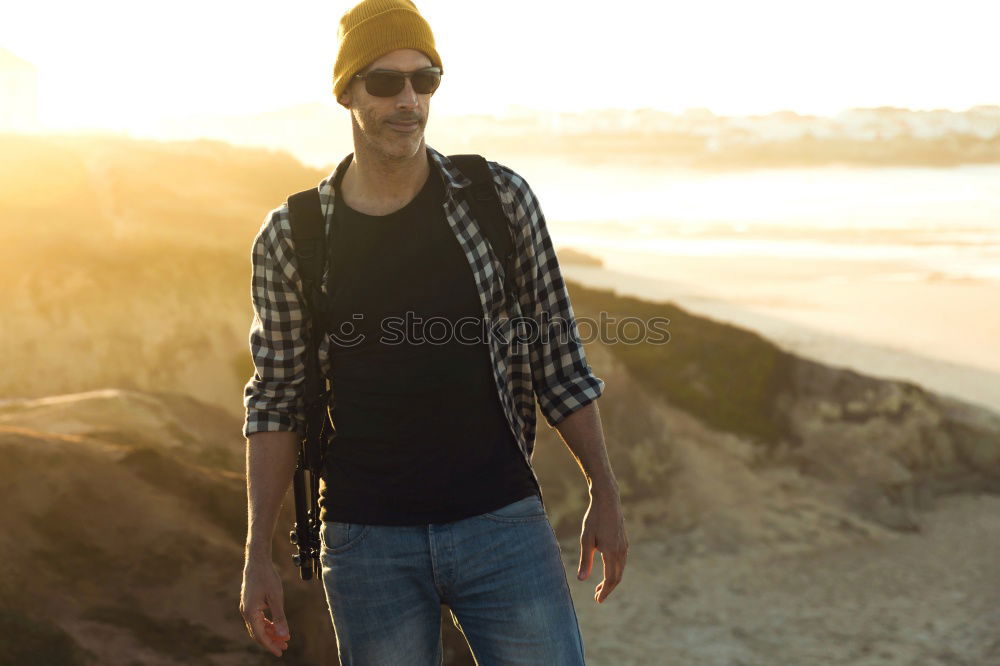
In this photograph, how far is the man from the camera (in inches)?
95.7

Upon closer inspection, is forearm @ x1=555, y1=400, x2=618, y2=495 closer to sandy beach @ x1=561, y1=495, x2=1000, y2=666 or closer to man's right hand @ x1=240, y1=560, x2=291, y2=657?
man's right hand @ x1=240, y1=560, x2=291, y2=657

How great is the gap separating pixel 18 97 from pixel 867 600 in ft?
102

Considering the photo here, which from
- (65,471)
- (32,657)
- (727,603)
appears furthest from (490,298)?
(727,603)

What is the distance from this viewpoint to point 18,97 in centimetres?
3183

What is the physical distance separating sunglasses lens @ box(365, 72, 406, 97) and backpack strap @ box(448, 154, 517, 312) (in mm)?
240

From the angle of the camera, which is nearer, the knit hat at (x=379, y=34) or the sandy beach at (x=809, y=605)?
the knit hat at (x=379, y=34)

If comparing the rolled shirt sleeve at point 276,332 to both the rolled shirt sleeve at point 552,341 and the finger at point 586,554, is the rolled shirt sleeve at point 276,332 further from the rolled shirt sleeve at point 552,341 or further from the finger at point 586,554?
the finger at point 586,554

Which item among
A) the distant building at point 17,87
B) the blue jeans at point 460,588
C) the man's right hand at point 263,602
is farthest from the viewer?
the distant building at point 17,87

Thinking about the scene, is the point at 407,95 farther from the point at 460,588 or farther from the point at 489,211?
the point at 460,588

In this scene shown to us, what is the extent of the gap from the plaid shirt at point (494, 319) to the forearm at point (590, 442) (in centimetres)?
3

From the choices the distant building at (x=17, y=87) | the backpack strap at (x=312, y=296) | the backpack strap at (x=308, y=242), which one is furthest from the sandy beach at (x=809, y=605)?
the distant building at (x=17, y=87)

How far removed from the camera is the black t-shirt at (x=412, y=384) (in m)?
2.43

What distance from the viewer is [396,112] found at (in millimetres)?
2498

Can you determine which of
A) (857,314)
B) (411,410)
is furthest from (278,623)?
(857,314)
